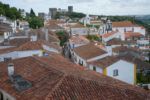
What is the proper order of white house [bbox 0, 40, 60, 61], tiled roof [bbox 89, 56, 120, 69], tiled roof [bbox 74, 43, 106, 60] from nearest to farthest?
white house [bbox 0, 40, 60, 61], tiled roof [bbox 89, 56, 120, 69], tiled roof [bbox 74, 43, 106, 60]

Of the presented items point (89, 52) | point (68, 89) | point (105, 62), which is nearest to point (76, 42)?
point (89, 52)

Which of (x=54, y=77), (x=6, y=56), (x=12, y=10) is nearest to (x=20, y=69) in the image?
(x=54, y=77)

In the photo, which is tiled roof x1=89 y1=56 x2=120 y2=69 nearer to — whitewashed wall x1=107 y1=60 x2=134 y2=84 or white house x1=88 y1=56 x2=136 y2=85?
white house x1=88 y1=56 x2=136 y2=85

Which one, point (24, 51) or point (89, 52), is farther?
point (89, 52)

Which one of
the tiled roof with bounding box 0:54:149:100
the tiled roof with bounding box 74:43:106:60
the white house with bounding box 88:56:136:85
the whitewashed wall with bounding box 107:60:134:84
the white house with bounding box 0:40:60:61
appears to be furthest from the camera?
the tiled roof with bounding box 74:43:106:60

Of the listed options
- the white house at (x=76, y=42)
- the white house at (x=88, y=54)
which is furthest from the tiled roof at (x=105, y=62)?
the white house at (x=76, y=42)

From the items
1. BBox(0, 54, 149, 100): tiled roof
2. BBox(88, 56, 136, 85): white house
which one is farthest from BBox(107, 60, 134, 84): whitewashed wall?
BBox(0, 54, 149, 100): tiled roof

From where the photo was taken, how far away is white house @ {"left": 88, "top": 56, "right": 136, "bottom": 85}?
115 feet

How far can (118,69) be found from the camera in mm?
35500

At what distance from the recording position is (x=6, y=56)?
111 ft

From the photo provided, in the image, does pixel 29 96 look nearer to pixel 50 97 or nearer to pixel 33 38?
pixel 50 97

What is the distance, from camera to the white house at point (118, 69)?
35.1 m

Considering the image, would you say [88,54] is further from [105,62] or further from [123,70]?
[123,70]

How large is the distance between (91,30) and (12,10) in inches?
1285
